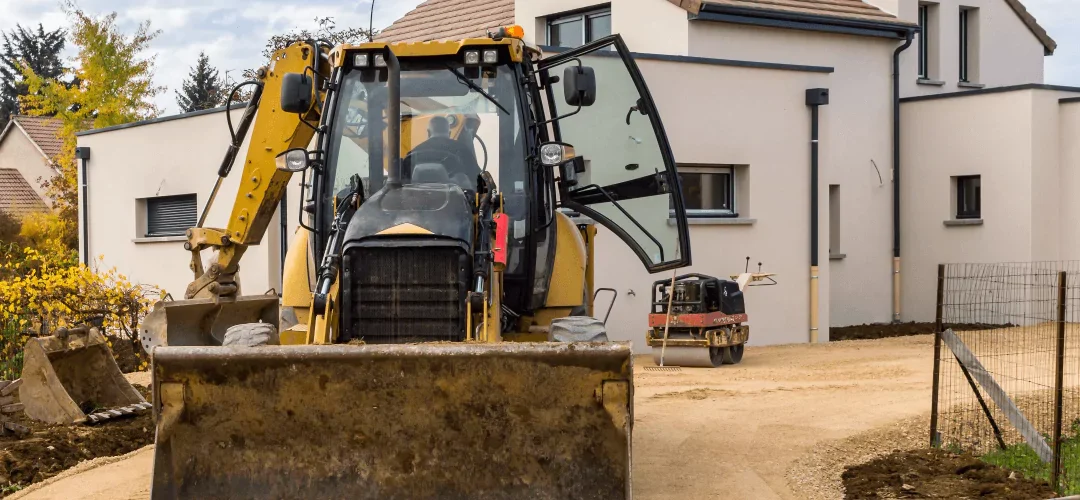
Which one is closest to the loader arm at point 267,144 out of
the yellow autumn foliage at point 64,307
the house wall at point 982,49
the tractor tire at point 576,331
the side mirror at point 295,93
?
the side mirror at point 295,93

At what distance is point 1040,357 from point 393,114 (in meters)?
9.03

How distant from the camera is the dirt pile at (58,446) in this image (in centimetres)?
871

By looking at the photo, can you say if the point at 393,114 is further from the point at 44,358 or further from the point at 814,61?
the point at 814,61

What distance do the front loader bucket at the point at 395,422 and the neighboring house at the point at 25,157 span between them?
39873mm

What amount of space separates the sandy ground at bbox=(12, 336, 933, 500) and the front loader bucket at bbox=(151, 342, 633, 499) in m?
1.63

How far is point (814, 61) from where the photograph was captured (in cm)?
2136

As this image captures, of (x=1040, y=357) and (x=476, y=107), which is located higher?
(x=476, y=107)

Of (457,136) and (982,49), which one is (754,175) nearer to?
(982,49)

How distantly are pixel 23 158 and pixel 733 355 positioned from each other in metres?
38.1

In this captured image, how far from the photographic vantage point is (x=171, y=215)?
20516 mm

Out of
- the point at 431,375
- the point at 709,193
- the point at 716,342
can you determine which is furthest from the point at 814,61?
the point at 431,375

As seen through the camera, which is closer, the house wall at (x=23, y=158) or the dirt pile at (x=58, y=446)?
the dirt pile at (x=58, y=446)

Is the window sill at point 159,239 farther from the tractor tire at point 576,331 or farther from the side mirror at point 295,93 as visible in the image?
the tractor tire at point 576,331

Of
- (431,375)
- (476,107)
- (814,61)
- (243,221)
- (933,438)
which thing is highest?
(814,61)
